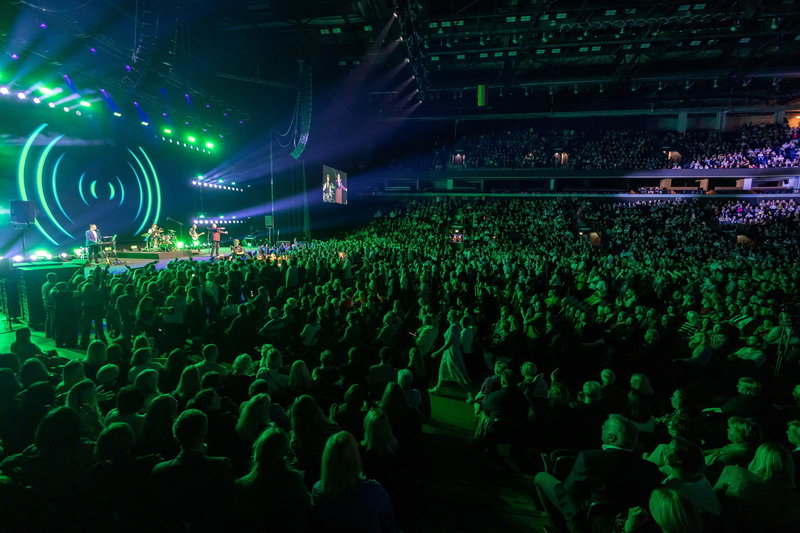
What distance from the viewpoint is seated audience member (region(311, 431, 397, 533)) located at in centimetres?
212

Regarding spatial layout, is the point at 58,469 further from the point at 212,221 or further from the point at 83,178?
the point at 212,221

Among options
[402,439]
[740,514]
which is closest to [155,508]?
[402,439]

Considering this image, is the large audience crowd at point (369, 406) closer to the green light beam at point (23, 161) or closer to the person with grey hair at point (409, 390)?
the person with grey hair at point (409, 390)

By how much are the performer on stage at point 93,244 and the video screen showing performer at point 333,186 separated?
35.2ft

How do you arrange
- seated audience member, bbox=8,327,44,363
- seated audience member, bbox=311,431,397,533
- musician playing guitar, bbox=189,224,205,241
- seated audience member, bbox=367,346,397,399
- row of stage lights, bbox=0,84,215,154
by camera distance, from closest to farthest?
seated audience member, bbox=311,431,397,533 → seated audience member, bbox=367,346,397,399 → seated audience member, bbox=8,327,44,363 → row of stage lights, bbox=0,84,215,154 → musician playing guitar, bbox=189,224,205,241

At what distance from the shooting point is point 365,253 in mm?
14680

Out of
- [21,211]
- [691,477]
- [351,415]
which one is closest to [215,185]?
[21,211]

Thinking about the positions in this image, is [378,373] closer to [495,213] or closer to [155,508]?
[155,508]

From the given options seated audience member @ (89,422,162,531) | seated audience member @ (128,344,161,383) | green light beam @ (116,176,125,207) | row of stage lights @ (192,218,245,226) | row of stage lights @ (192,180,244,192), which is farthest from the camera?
row of stage lights @ (192,218,245,226)

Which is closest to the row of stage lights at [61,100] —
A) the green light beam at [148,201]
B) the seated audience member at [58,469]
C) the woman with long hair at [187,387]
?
the green light beam at [148,201]

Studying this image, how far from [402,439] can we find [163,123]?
1792 cm

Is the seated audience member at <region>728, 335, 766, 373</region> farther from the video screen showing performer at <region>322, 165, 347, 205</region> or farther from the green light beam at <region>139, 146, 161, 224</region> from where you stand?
the green light beam at <region>139, 146, 161, 224</region>

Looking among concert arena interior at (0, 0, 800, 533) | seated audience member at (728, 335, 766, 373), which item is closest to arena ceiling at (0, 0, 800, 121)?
concert arena interior at (0, 0, 800, 533)

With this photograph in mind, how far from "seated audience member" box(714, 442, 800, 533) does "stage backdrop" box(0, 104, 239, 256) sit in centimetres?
1479
